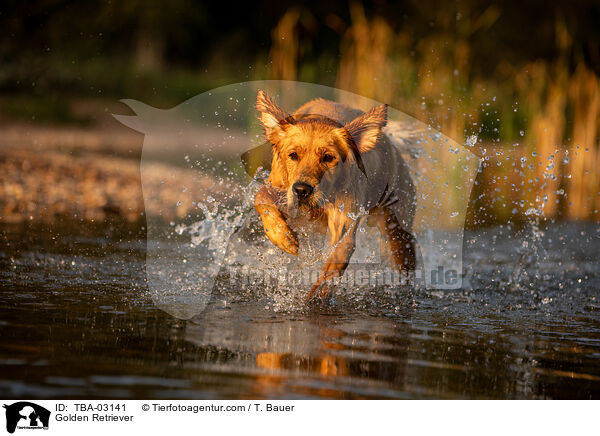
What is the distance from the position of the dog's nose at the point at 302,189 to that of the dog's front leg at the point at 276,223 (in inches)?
10.0

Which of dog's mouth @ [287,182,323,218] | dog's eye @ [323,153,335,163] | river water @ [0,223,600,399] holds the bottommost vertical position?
river water @ [0,223,600,399]

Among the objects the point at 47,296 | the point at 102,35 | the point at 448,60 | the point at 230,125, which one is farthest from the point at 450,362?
the point at 102,35

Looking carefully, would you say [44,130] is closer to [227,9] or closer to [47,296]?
[227,9]

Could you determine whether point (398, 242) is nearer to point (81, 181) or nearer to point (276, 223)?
point (276, 223)

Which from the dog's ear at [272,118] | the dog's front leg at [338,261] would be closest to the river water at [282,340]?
the dog's front leg at [338,261]

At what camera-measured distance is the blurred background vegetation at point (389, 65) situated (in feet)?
38.2

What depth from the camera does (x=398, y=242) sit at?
6930 mm

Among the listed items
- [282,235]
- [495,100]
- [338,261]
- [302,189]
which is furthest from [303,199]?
[495,100]

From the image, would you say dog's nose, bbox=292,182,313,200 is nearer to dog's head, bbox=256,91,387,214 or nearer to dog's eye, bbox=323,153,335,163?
dog's head, bbox=256,91,387,214
